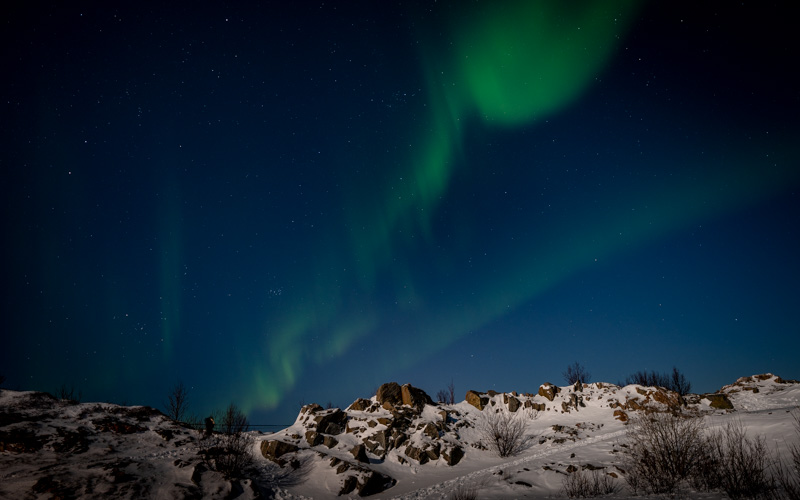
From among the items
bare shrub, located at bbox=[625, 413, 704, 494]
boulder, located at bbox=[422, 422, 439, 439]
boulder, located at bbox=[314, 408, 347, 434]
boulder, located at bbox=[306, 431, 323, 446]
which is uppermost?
boulder, located at bbox=[314, 408, 347, 434]

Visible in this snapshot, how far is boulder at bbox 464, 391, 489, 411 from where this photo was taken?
120 feet

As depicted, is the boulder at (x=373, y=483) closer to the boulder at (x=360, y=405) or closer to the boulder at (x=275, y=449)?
the boulder at (x=275, y=449)

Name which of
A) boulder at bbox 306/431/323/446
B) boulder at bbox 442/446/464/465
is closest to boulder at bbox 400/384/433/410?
boulder at bbox 442/446/464/465

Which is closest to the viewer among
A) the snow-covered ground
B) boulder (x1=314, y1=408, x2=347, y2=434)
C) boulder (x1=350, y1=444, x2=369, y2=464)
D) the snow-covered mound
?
the snow-covered mound

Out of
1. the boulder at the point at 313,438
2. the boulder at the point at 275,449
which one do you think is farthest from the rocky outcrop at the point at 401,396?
the boulder at the point at 275,449

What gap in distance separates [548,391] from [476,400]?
830 centimetres

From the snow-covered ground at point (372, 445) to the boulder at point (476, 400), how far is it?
133 millimetres

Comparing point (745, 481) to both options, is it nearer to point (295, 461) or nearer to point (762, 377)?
point (295, 461)

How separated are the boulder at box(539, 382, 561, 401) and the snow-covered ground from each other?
137 millimetres

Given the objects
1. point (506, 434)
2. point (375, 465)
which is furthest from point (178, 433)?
point (506, 434)

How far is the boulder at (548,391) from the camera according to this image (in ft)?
121

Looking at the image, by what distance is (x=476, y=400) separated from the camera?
122 ft

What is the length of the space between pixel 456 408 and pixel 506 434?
9879mm

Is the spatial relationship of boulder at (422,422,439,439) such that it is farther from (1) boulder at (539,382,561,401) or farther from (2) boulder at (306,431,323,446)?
(1) boulder at (539,382,561,401)
